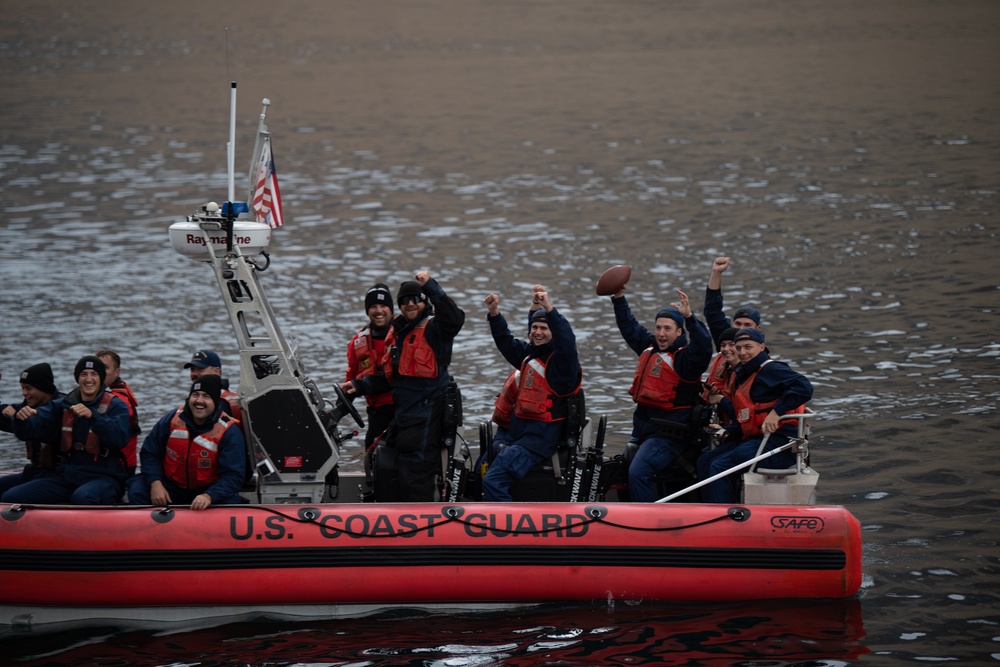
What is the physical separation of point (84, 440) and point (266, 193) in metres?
1.75

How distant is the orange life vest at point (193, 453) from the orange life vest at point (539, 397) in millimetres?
1651

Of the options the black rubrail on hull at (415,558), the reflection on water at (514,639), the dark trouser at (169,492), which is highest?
the dark trouser at (169,492)

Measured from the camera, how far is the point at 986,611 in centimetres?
723

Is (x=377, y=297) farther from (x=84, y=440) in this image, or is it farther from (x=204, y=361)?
(x=84, y=440)

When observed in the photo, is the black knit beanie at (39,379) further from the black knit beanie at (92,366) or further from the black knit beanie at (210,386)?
the black knit beanie at (210,386)

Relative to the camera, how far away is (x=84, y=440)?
743 centimetres

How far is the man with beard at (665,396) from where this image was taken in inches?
301

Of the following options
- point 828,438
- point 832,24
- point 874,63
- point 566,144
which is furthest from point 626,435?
point 832,24

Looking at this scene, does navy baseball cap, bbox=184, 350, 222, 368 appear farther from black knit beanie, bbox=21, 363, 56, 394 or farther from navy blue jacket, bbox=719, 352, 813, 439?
navy blue jacket, bbox=719, 352, 813, 439

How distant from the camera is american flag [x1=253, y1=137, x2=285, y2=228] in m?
7.51

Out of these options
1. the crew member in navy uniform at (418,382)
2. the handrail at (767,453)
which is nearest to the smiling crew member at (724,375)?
the handrail at (767,453)

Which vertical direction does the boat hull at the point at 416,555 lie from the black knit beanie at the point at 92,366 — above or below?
below

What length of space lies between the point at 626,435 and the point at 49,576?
190 inches

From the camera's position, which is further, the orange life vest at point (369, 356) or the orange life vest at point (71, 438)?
the orange life vest at point (369, 356)
